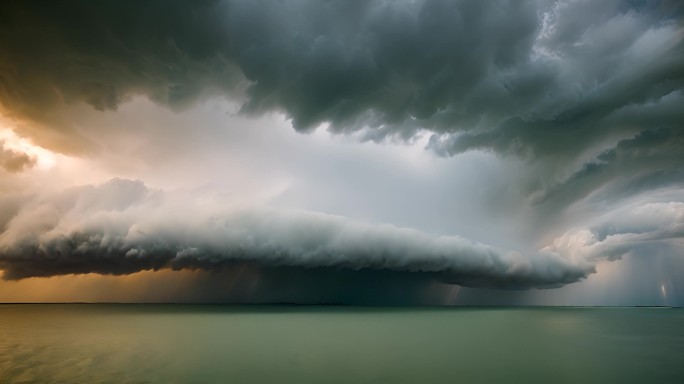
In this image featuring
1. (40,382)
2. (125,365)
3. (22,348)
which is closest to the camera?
(40,382)

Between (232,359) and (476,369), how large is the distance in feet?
77.9

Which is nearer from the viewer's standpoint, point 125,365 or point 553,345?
point 125,365

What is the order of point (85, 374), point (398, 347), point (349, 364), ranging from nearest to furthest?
point (85, 374) → point (349, 364) → point (398, 347)

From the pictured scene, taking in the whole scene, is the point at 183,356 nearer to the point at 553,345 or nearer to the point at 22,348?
the point at 22,348

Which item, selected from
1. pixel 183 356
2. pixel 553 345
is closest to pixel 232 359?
pixel 183 356

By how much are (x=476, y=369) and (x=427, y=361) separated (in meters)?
5.39

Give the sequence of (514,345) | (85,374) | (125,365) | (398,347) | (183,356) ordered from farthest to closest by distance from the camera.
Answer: (514,345)
(398,347)
(183,356)
(125,365)
(85,374)

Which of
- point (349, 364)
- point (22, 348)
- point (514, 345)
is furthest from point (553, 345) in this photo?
point (22, 348)

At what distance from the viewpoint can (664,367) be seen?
114 ft

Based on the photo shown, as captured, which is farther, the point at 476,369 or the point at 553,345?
the point at 553,345

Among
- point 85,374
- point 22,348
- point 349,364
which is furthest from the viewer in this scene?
point 22,348

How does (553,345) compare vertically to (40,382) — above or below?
below

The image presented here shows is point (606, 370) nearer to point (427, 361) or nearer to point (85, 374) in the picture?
point (427, 361)

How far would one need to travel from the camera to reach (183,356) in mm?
36281
